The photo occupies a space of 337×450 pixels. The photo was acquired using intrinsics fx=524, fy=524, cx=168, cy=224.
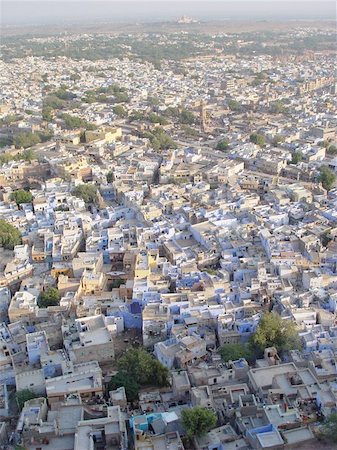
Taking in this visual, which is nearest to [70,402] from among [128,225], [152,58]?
[128,225]

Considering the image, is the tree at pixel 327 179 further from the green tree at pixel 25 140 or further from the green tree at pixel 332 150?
the green tree at pixel 25 140

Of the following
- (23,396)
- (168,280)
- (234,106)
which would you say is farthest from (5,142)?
(23,396)

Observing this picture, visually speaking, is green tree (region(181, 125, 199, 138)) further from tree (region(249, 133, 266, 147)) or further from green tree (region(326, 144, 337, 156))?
green tree (region(326, 144, 337, 156))

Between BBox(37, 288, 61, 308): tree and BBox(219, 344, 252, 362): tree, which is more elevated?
BBox(37, 288, 61, 308): tree

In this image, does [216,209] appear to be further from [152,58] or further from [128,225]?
[152,58]

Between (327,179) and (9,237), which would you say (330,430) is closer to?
(9,237)

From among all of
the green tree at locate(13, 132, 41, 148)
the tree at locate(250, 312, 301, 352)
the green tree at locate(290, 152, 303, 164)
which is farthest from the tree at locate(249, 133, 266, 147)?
the tree at locate(250, 312, 301, 352)
